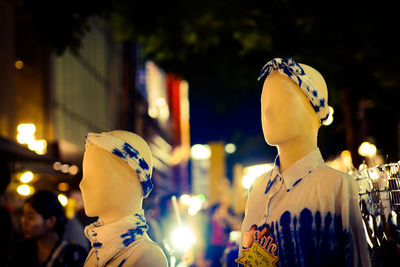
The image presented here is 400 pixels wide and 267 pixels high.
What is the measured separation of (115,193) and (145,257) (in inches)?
15.6

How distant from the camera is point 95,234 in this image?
9.73 feet

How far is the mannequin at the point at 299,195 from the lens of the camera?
2514mm

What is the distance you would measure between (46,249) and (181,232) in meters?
1.92

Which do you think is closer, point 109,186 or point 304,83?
point 304,83

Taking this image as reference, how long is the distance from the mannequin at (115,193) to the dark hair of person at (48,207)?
1.37 meters

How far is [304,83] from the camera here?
8.95ft

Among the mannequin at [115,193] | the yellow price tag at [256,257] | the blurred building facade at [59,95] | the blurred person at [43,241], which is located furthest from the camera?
the blurred building facade at [59,95]

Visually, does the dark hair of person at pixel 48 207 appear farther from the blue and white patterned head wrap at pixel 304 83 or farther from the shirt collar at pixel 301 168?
the blue and white patterned head wrap at pixel 304 83

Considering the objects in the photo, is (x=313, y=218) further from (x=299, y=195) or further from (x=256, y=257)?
(x=256, y=257)

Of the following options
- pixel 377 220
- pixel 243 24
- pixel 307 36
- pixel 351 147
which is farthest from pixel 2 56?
pixel 377 220

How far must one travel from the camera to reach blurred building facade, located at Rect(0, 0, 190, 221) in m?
11.6

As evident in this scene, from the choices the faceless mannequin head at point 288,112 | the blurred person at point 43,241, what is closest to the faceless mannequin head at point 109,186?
the faceless mannequin head at point 288,112

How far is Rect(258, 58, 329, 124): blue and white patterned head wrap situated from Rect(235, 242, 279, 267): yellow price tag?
2.45 ft

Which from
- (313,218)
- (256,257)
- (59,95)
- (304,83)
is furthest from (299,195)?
(59,95)
